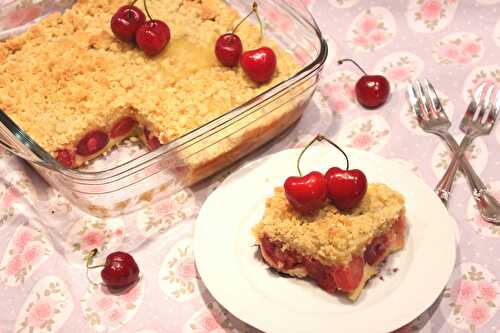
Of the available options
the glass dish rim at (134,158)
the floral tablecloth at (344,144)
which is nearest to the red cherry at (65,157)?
the floral tablecloth at (344,144)

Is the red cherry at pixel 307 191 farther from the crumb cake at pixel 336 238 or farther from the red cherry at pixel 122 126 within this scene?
the red cherry at pixel 122 126

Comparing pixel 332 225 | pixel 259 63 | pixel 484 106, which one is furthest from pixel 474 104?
pixel 332 225

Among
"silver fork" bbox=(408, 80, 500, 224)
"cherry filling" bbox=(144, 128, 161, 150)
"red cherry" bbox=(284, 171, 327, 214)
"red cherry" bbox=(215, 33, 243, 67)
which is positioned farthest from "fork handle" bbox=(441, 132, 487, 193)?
"cherry filling" bbox=(144, 128, 161, 150)

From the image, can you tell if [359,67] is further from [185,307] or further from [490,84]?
[185,307]

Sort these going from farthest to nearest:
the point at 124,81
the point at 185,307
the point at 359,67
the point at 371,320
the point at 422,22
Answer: the point at 422,22 → the point at 359,67 → the point at 124,81 → the point at 185,307 → the point at 371,320

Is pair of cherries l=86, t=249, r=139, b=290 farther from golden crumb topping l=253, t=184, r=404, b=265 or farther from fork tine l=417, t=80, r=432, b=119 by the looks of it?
fork tine l=417, t=80, r=432, b=119

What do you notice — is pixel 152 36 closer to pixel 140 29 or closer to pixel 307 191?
pixel 140 29

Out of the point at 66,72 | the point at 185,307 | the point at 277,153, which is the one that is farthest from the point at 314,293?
the point at 66,72
